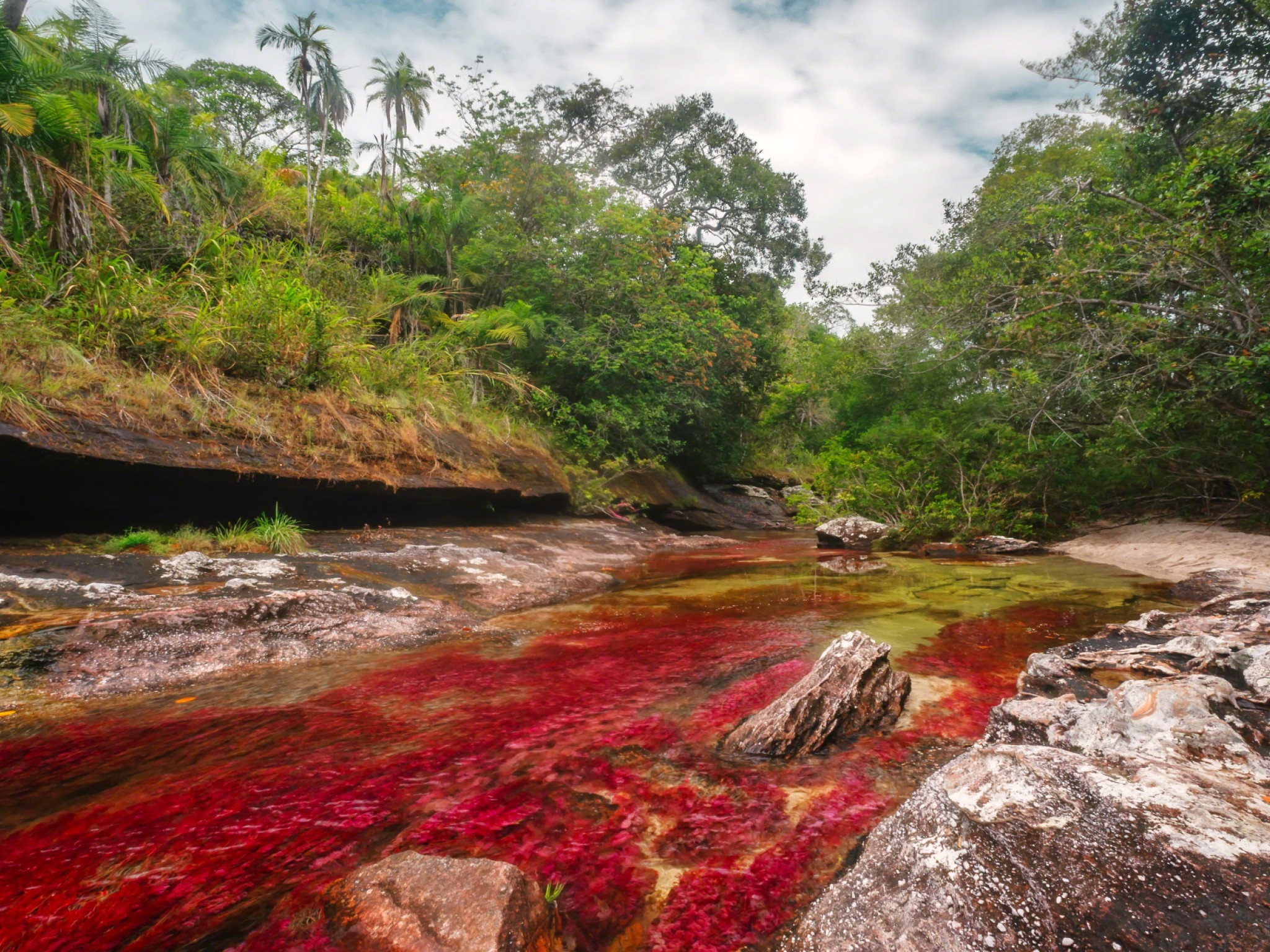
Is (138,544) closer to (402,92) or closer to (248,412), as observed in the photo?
(248,412)

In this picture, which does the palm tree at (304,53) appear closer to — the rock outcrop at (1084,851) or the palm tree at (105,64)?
the palm tree at (105,64)

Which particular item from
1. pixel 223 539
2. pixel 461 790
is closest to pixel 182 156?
pixel 223 539

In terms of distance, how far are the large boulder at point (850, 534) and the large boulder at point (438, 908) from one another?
1086 cm

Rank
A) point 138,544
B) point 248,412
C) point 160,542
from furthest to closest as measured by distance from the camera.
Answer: point 248,412, point 160,542, point 138,544

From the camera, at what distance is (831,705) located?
251 cm

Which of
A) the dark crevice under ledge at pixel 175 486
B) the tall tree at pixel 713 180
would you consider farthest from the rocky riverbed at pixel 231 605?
the tall tree at pixel 713 180

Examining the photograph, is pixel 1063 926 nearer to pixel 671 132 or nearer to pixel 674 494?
pixel 674 494

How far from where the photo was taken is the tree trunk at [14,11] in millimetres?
8311

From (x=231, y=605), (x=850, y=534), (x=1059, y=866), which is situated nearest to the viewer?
(x=1059, y=866)

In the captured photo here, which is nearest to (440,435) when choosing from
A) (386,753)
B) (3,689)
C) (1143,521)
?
(3,689)

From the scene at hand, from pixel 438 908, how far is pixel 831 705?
178cm

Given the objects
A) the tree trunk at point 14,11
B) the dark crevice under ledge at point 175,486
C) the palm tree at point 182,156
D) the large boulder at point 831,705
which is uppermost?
the tree trunk at point 14,11

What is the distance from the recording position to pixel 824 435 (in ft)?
63.3

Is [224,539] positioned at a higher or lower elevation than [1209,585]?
higher
